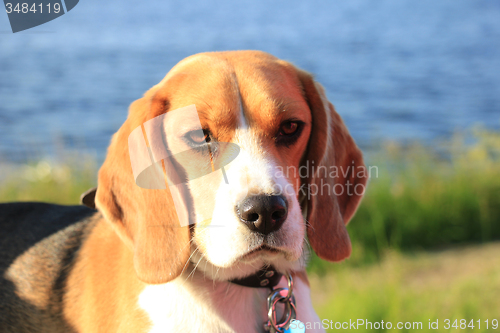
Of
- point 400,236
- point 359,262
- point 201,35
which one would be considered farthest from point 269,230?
point 201,35

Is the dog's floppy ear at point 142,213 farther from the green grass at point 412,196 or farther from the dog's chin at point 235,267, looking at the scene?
the green grass at point 412,196

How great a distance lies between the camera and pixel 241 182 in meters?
2.04

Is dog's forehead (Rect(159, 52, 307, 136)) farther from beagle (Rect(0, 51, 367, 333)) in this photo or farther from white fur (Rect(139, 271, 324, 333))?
white fur (Rect(139, 271, 324, 333))

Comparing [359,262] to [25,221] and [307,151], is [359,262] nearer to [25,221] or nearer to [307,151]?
[307,151]

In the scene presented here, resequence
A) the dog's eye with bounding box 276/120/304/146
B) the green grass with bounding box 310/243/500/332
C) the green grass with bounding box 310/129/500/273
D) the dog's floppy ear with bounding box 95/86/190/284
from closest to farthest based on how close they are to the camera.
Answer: the dog's floppy ear with bounding box 95/86/190/284
the dog's eye with bounding box 276/120/304/146
the green grass with bounding box 310/243/500/332
the green grass with bounding box 310/129/500/273

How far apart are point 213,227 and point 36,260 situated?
1.30 m

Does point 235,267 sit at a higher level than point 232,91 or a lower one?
lower

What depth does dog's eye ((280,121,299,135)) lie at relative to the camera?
7.77ft

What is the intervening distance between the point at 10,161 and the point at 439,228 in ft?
25.9

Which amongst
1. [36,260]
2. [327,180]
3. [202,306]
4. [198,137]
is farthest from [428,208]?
[36,260]

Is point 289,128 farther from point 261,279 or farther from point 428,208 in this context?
point 428,208

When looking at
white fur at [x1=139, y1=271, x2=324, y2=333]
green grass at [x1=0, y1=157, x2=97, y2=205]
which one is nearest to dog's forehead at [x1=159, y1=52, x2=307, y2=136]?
white fur at [x1=139, y1=271, x2=324, y2=333]

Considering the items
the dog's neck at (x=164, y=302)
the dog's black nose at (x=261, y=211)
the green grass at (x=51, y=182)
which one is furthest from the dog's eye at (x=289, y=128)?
the green grass at (x=51, y=182)

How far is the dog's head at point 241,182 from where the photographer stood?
6.63 feet
